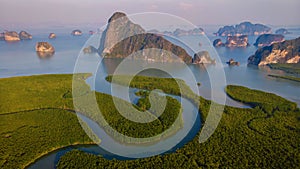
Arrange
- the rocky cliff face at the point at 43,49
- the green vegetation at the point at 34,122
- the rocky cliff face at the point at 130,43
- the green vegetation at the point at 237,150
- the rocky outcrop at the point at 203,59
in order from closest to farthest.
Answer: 1. the green vegetation at the point at 237,150
2. the green vegetation at the point at 34,122
3. the rocky outcrop at the point at 203,59
4. the rocky cliff face at the point at 130,43
5. the rocky cliff face at the point at 43,49

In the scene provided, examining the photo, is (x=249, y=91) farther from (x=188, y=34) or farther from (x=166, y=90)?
(x=188, y=34)

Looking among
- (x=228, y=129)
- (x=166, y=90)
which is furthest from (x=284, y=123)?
(x=166, y=90)

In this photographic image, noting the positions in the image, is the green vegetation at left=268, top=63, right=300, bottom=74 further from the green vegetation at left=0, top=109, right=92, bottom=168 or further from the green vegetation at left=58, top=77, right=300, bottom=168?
the green vegetation at left=0, top=109, right=92, bottom=168

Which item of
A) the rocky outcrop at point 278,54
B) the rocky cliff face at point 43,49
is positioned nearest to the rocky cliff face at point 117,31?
the rocky cliff face at point 43,49

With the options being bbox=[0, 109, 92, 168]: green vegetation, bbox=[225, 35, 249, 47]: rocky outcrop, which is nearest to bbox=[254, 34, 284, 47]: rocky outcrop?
bbox=[225, 35, 249, 47]: rocky outcrop

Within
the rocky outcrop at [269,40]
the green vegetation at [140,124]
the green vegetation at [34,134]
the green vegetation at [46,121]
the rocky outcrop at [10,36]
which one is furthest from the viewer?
the rocky outcrop at [10,36]

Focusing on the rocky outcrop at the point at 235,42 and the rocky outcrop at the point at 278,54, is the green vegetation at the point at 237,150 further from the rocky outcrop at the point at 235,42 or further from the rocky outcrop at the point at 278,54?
the rocky outcrop at the point at 235,42
